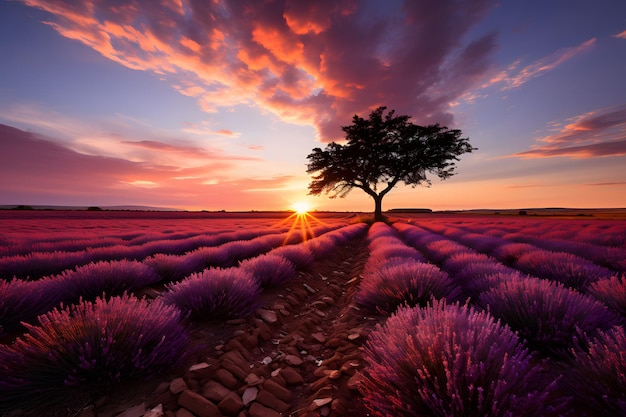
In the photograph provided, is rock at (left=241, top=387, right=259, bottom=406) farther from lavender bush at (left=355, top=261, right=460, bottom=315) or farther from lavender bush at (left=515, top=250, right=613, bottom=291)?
lavender bush at (left=515, top=250, right=613, bottom=291)

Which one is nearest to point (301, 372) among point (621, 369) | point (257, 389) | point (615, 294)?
point (257, 389)

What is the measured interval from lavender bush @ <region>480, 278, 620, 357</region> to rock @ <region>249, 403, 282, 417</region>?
72.6 inches

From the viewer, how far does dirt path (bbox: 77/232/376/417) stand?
1.91m

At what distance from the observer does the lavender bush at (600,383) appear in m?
1.43

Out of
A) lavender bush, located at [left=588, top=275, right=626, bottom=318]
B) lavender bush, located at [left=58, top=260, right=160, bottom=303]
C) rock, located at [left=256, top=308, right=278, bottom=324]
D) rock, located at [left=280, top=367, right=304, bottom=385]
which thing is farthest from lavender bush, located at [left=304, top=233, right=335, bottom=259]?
lavender bush, located at [left=588, top=275, right=626, bottom=318]

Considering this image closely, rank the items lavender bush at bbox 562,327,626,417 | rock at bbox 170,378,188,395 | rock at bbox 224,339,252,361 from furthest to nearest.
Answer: rock at bbox 224,339,252,361
rock at bbox 170,378,188,395
lavender bush at bbox 562,327,626,417

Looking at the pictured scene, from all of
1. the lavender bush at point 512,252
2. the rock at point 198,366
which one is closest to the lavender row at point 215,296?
the rock at point 198,366

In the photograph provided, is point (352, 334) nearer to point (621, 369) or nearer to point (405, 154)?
point (621, 369)

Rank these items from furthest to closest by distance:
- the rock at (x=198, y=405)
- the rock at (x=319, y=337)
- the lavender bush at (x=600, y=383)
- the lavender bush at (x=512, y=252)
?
the lavender bush at (x=512, y=252)
the rock at (x=319, y=337)
the rock at (x=198, y=405)
the lavender bush at (x=600, y=383)

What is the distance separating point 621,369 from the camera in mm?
1484

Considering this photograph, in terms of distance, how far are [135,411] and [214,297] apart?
5.15 ft

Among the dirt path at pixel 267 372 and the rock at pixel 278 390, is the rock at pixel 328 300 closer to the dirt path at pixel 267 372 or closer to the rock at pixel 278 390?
the dirt path at pixel 267 372

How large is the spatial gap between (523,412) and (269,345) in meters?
2.43

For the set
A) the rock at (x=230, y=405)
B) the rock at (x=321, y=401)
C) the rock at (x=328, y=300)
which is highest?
the rock at (x=321, y=401)
